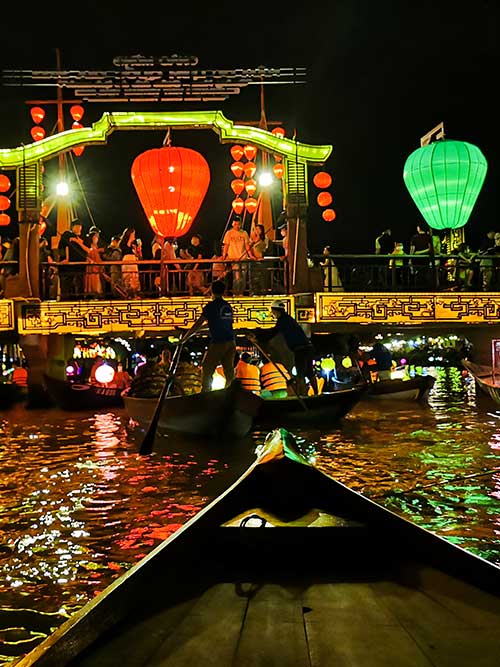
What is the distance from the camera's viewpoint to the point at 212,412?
970cm

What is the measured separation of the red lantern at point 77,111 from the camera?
65.0 ft

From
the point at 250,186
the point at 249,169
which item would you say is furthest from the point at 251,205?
the point at 249,169

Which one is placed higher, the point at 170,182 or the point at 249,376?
the point at 170,182

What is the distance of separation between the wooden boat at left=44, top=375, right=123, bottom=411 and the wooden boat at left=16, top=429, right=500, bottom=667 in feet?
38.2

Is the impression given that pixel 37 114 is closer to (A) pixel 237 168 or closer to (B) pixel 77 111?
(B) pixel 77 111

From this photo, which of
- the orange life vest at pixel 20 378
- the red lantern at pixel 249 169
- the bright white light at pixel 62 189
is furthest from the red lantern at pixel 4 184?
the red lantern at pixel 249 169

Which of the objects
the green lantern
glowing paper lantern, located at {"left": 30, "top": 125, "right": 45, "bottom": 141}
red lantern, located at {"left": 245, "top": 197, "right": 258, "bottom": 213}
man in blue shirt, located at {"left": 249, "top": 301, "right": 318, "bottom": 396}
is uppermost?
glowing paper lantern, located at {"left": 30, "top": 125, "right": 45, "bottom": 141}

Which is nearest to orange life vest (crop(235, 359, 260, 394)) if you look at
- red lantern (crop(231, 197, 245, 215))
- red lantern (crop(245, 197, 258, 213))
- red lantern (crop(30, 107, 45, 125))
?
red lantern (crop(245, 197, 258, 213))

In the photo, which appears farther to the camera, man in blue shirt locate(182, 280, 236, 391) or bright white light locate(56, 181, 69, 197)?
bright white light locate(56, 181, 69, 197)

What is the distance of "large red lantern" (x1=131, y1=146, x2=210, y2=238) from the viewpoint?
44.0 ft

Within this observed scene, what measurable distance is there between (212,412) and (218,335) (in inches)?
53.7

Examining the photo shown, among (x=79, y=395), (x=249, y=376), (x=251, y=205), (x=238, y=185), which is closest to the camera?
(x=249, y=376)

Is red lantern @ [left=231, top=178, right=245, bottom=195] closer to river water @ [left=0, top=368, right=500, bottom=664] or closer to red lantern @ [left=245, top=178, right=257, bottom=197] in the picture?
red lantern @ [left=245, top=178, right=257, bottom=197]

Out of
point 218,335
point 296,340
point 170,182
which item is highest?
point 170,182
